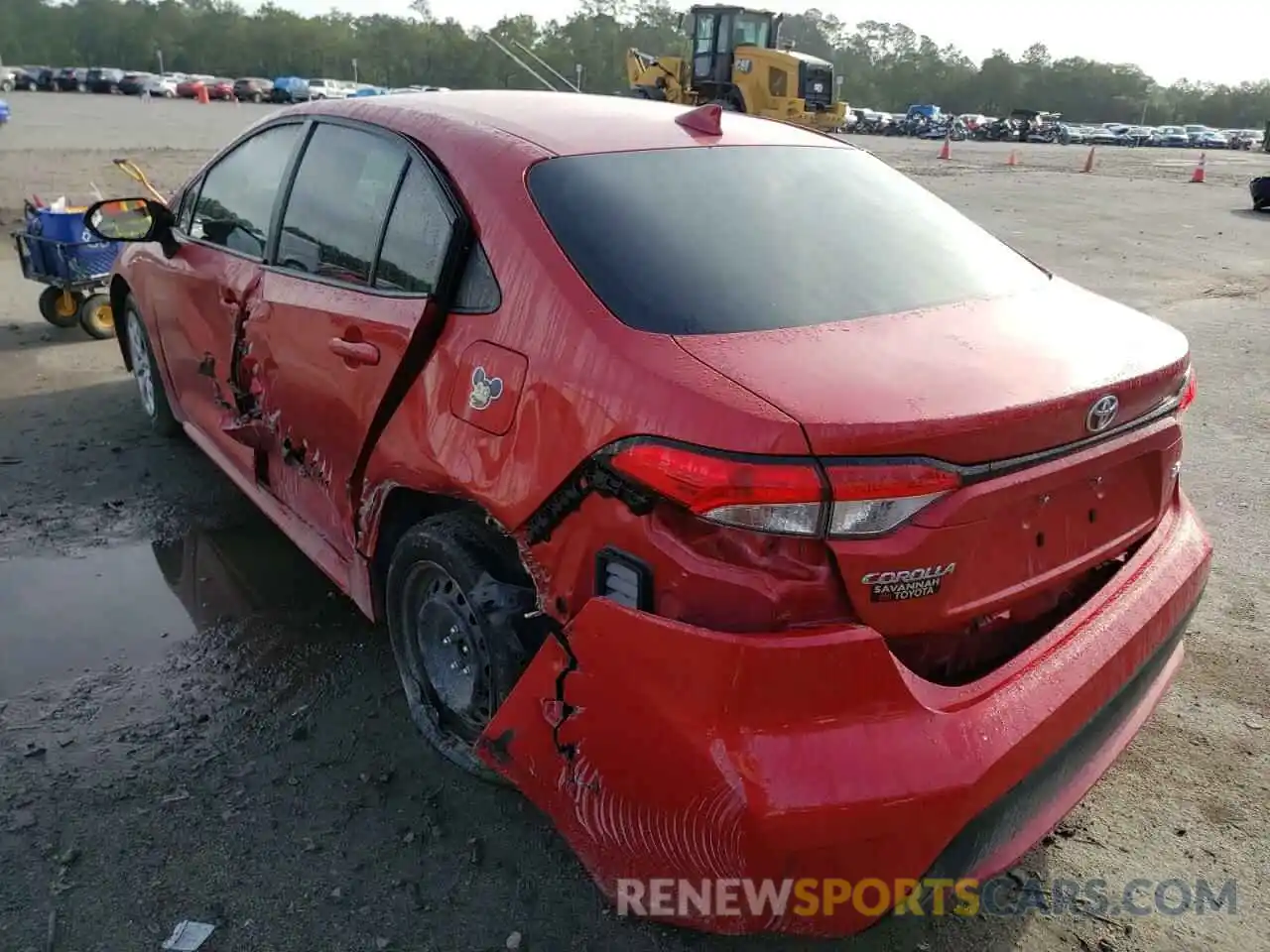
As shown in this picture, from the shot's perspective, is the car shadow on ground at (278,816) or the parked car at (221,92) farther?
the parked car at (221,92)

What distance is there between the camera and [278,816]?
2.63m

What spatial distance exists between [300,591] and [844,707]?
270 cm

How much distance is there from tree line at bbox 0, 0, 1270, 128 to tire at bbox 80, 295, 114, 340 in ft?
273

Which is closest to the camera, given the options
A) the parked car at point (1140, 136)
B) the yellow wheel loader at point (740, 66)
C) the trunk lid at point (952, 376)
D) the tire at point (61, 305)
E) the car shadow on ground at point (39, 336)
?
the trunk lid at point (952, 376)

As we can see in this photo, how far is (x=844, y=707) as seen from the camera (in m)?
1.78

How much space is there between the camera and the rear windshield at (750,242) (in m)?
2.26

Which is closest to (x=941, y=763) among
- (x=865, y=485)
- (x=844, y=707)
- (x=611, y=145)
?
(x=844, y=707)

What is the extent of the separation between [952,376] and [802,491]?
504 mm

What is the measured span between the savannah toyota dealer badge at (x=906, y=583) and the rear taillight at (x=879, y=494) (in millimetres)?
90

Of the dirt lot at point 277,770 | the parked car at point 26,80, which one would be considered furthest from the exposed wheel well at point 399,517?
the parked car at point 26,80

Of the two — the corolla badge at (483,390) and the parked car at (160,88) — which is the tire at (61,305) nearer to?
the corolla badge at (483,390)

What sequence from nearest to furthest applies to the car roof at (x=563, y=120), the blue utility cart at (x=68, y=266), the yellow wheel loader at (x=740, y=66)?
the car roof at (x=563, y=120) → the blue utility cart at (x=68, y=266) → the yellow wheel loader at (x=740, y=66)

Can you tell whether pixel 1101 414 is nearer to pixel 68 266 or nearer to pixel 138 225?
pixel 138 225

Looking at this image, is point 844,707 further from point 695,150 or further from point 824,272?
point 695,150
